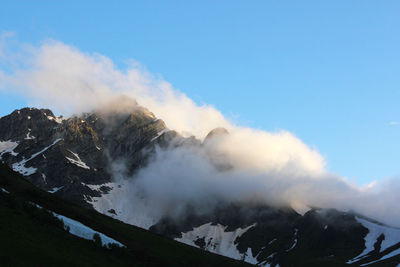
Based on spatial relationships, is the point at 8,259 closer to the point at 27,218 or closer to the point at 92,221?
the point at 27,218

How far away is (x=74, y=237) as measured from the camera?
A: 74.4 meters

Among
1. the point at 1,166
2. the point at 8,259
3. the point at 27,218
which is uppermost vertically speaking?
the point at 1,166

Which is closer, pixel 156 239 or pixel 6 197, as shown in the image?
pixel 6 197

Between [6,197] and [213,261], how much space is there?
175 feet

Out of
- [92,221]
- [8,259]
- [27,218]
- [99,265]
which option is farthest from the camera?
[92,221]

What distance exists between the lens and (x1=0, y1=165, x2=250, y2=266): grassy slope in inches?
2237

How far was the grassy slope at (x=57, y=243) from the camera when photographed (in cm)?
5682

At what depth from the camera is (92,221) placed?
10094 centimetres

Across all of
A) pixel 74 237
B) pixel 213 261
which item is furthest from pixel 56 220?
pixel 213 261

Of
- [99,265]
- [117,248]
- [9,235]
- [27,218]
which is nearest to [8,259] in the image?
[9,235]

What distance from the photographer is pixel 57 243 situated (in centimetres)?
6694

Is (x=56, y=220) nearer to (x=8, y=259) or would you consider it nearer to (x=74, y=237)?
(x=74, y=237)

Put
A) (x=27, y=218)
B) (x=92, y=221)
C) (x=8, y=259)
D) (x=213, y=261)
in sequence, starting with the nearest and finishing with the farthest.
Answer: (x=8, y=259) < (x=27, y=218) < (x=92, y=221) < (x=213, y=261)

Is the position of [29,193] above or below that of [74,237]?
above
